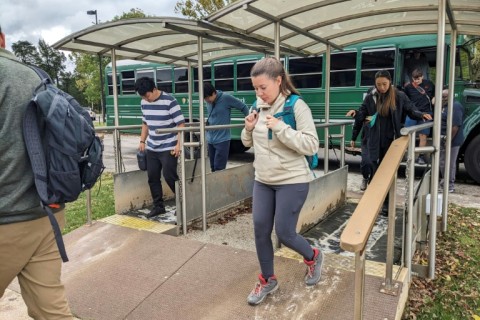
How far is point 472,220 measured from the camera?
516cm

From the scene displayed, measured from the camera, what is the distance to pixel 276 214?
2701 millimetres

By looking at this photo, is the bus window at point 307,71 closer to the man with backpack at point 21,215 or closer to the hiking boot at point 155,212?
the hiking boot at point 155,212

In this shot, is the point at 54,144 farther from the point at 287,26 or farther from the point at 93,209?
the point at 93,209

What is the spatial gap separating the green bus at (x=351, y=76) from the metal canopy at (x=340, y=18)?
8.38 feet

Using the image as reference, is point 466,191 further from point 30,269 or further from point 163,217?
point 30,269

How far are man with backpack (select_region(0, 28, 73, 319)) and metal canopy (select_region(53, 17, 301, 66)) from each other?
219 cm

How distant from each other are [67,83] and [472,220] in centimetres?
6592

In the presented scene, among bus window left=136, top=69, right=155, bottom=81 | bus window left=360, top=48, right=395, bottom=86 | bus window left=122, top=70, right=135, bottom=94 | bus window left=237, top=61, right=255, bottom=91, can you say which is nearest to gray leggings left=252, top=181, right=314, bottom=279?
bus window left=360, top=48, right=395, bottom=86

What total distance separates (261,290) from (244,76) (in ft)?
25.3

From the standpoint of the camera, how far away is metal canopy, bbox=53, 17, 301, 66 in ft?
13.1

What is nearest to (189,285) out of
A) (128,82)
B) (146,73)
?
(146,73)

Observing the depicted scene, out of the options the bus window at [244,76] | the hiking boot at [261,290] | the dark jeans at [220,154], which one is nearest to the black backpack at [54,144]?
the hiking boot at [261,290]

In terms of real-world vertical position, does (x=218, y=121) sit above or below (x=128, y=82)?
below

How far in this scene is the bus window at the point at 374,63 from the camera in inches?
308
